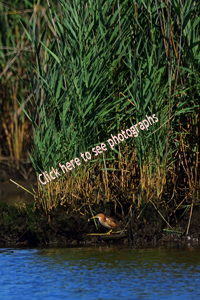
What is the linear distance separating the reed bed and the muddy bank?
128 mm

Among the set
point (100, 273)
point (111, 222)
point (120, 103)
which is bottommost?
point (100, 273)

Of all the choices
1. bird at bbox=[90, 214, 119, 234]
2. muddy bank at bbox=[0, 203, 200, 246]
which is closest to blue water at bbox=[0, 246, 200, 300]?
bird at bbox=[90, 214, 119, 234]

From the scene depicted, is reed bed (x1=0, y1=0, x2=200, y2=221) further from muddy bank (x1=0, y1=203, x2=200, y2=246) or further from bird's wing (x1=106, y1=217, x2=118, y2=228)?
bird's wing (x1=106, y1=217, x2=118, y2=228)

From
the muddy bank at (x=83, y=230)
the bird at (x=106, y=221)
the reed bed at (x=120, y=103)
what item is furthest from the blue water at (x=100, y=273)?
the reed bed at (x=120, y=103)

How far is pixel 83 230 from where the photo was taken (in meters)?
6.74

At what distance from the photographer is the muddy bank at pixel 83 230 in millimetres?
6688

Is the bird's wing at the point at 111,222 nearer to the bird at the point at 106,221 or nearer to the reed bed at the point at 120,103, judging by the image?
the bird at the point at 106,221

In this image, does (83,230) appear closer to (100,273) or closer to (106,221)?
(106,221)

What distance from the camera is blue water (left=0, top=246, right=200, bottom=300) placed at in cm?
480

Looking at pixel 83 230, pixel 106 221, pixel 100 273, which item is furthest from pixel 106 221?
pixel 100 273

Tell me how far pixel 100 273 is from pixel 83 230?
1448mm

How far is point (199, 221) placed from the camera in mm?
6816

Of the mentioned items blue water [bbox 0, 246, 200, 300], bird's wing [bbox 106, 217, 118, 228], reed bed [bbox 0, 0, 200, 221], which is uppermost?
reed bed [bbox 0, 0, 200, 221]

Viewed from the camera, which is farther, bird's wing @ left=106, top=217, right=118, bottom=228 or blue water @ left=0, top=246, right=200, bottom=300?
bird's wing @ left=106, top=217, right=118, bottom=228
